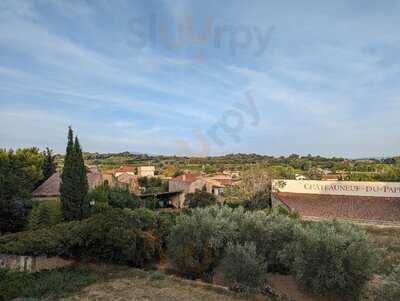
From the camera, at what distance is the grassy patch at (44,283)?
480 inches

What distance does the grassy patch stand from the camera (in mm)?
12203

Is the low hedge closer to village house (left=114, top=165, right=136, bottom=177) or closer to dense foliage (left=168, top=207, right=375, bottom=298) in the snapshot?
dense foliage (left=168, top=207, right=375, bottom=298)

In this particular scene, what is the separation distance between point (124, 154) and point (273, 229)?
136 meters

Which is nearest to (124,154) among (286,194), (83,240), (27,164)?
(27,164)

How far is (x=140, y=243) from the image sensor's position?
1590 centimetres

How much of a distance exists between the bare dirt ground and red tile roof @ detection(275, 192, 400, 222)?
60.0ft

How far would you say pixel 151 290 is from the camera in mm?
12391

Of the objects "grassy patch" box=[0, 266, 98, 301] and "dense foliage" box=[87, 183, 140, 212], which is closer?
"grassy patch" box=[0, 266, 98, 301]

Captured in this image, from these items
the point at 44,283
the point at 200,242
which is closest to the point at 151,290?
the point at 200,242

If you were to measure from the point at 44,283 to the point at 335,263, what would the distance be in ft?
33.7

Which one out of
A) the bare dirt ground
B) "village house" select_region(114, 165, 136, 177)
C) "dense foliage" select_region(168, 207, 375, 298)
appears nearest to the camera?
the bare dirt ground

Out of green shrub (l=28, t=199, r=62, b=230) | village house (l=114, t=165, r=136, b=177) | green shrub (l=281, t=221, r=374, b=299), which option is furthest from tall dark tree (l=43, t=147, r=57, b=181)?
green shrub (l=281, t=221, r=374, b=299)

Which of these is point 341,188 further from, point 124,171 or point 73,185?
point 124,171

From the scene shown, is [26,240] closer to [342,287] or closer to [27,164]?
[342,287]
